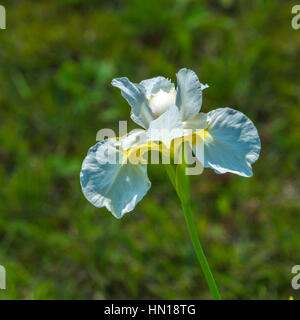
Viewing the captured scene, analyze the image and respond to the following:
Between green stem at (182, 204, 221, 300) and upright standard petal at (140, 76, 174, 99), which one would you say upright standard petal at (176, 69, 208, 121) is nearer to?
upright standard petal at (140, 76, 174, 99)

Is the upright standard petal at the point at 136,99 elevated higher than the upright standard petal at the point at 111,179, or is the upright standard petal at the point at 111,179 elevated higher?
the upright standard petal at the point at 136,99

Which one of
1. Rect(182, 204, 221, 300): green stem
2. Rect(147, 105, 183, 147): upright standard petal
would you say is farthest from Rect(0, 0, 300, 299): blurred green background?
Rect(147, 105, 183, 147): upright standard petal

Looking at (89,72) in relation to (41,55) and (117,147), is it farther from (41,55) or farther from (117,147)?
→ (117,147)

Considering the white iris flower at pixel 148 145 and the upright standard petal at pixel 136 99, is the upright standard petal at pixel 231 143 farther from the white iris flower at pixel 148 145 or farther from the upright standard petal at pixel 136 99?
the upright standard petal at pixel 136 99

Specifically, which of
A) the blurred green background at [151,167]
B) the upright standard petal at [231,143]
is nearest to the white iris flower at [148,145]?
the upright standard petal at [231,143]
